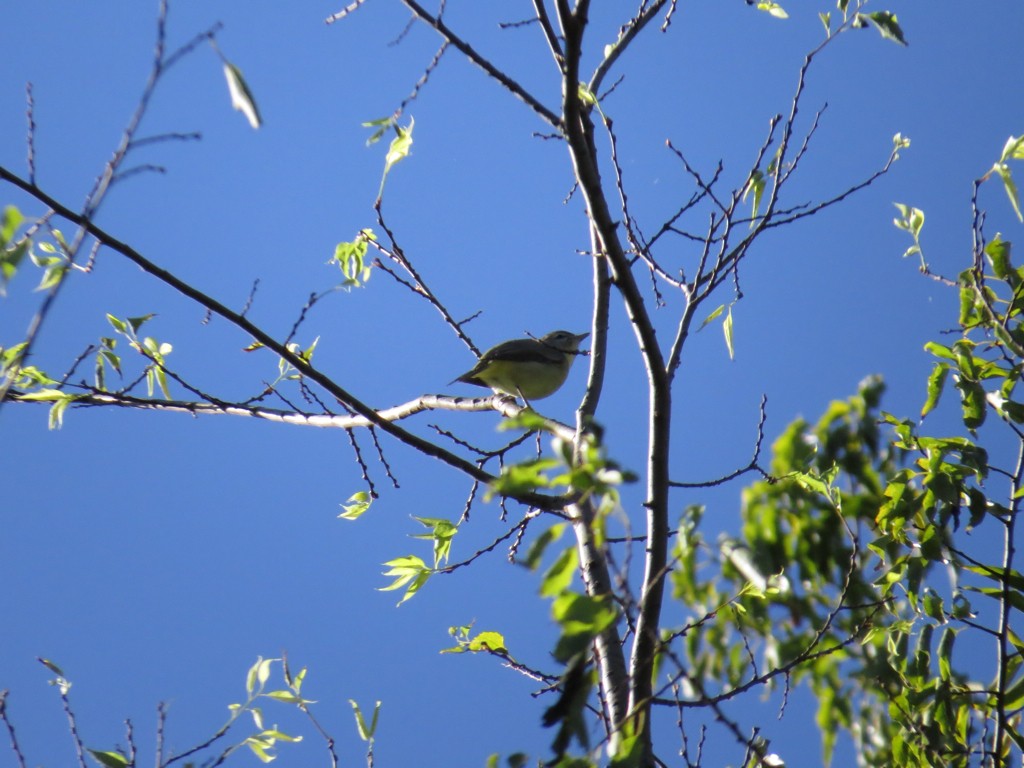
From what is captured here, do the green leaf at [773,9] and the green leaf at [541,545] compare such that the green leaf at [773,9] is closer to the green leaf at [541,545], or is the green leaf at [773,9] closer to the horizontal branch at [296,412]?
the horizontal branch at [296,412]

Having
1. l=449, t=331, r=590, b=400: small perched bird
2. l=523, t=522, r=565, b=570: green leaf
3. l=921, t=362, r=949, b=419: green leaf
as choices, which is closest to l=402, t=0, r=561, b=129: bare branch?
l=921, t=362, r=949, b=419: green leaf

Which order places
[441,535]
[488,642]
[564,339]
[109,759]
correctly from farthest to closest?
[564,339] → [441,535] → [488,642] → [109,759]

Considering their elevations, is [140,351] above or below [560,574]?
above

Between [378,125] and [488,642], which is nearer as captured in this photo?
[378,125]

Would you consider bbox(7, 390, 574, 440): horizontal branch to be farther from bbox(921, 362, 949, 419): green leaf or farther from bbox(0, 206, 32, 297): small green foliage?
bbox(0, 206, 32, 297): small green foliage

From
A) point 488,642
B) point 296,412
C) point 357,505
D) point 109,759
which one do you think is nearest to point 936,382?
point 488,642

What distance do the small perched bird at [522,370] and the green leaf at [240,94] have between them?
4.69 meters

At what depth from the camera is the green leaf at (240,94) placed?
169cm

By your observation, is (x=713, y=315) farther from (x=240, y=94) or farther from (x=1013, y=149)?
(x=240, y=94)

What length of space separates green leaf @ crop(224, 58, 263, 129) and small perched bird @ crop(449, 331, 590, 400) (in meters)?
4.69

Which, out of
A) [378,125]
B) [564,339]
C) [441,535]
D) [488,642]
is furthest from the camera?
[564,339]

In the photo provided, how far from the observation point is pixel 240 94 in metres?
1.69

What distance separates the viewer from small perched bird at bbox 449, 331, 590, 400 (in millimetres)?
6602

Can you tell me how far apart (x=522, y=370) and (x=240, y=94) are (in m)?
5.08
